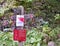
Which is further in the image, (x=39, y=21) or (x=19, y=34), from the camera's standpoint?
(x=39, y=21)

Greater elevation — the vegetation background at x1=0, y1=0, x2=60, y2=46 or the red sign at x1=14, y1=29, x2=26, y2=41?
the red sign at x1=14, y1=29, x2=26, y2=41

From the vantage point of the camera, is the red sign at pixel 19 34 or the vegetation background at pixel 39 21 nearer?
the red sign at pixel 19 34

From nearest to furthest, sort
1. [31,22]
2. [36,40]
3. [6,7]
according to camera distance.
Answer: [36,40], [31,22], [6,7]

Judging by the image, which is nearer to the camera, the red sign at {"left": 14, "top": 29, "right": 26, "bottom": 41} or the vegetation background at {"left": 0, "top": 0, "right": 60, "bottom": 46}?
the red sign at {"left": 14, "top": 29, "right": 26, "bottom": 41}

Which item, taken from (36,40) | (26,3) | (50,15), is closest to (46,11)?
(50,15)

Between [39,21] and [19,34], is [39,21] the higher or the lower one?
the lower one

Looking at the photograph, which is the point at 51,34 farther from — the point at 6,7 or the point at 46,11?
the point at 6,7

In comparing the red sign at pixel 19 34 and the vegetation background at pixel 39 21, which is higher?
the red sign at pixel 19 34

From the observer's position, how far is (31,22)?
6855mm

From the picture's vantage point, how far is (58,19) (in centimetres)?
693

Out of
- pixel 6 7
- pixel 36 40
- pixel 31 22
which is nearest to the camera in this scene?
pixel 36 40

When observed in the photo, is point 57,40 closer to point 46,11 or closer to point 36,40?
point 36,40

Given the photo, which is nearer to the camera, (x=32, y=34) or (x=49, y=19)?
(x=32, y=34)

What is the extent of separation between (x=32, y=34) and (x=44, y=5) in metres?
1.70
